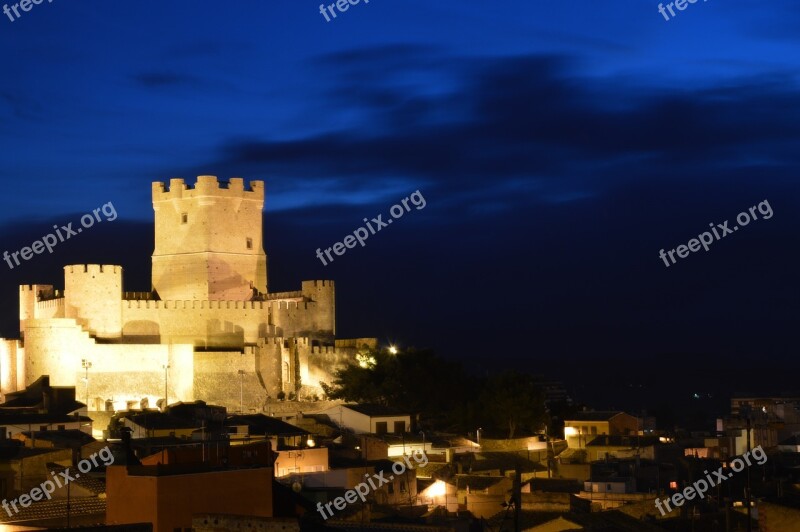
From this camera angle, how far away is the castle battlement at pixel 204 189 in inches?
1806

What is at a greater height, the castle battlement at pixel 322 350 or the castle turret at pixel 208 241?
the castle turret at pixel 208 241

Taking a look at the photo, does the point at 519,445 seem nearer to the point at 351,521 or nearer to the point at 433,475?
the point at 433,475

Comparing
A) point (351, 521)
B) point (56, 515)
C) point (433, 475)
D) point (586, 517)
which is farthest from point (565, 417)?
point (56, 515)

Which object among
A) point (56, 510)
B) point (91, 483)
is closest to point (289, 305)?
point (91, 483)

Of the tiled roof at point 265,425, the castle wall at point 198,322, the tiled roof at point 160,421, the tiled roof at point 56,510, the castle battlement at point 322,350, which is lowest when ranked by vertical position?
the tiled roof at point 56,510

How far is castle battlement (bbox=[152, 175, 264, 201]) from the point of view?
45875 mm

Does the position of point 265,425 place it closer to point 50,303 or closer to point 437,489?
point 437,489

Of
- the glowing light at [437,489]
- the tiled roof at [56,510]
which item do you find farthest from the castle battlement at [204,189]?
the tiled roof at [56,510]

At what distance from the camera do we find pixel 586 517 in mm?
23094

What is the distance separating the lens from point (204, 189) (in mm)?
45812

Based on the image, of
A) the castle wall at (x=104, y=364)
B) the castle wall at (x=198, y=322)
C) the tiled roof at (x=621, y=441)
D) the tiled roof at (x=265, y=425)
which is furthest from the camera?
the castle wall at (x=198, y=322)

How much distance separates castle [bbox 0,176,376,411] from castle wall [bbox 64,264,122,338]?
0.03m

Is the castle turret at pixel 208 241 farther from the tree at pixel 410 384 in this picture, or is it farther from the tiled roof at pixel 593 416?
the tiled roof at pixel 593 416

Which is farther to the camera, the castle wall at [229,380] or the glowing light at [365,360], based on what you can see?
the glowing light at [365,360]
